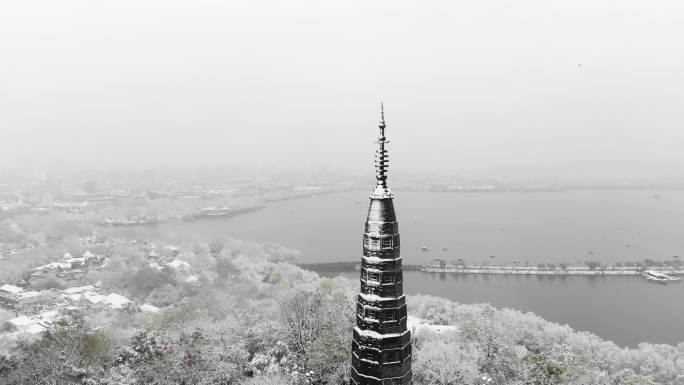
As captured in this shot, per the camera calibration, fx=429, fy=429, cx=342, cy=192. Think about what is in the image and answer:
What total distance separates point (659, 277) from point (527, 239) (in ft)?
109

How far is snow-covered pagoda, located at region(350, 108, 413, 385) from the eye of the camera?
6.48 meters

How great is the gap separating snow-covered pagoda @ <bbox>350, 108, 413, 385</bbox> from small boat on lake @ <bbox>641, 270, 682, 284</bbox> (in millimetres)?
69191

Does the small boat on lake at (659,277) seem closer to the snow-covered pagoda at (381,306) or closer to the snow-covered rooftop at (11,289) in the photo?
the snow-covered pagoda at (381,306)

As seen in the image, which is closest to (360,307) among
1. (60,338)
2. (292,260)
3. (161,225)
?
(60,338)

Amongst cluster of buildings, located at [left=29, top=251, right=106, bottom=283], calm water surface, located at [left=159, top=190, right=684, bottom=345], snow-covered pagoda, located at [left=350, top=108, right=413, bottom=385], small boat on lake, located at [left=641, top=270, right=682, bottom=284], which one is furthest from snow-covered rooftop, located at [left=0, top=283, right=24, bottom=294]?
small boat on lake, located at [left=641, top=270, right=682, bottom=284]

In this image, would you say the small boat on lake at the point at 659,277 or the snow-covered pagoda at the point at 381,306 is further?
the small boat on lake at the point at 659,277

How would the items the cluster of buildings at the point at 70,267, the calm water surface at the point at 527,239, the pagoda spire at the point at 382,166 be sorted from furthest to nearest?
the calm water surface at the point at 527,239 < the cluster of buildings at the point at 70,267 < the pagoda spire at the point at 382,166

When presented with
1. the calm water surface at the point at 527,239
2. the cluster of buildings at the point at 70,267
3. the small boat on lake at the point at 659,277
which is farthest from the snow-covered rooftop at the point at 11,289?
the small boat on lake at the point at 659,277

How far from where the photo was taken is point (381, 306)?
6512 mm

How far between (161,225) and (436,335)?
75.2 m

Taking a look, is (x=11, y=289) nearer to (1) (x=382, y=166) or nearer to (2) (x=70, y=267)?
(2) (x=70, y=267)

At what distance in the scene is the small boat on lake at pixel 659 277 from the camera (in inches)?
2341

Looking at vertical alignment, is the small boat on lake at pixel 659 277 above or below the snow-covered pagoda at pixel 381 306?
below

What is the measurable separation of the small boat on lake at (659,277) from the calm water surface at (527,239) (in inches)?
57.7
